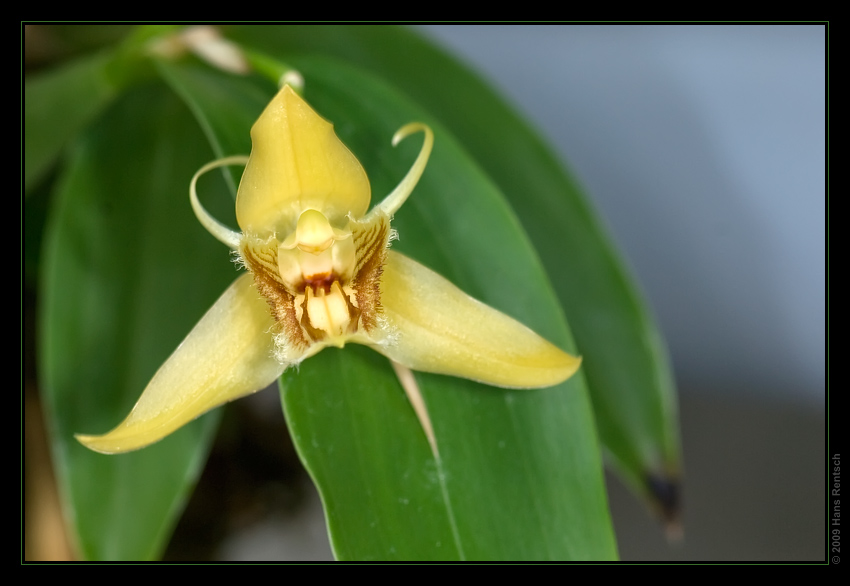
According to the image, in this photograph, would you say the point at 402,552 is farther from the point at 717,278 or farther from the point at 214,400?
the point at 717,278

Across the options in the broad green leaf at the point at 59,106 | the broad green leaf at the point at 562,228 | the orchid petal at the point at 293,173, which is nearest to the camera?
the orchid petal at the point at 293,173

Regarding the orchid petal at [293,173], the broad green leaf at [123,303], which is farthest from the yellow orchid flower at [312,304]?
the broad green leaf at [123,303]

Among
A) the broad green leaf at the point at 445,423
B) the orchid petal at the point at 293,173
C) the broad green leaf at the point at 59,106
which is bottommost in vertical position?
the broad green leaf at the point at 445,423

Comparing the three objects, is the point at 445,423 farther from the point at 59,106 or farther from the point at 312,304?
the point at 59,106

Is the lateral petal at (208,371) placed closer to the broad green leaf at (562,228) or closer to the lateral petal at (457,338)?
the lateral petal at (457,338)

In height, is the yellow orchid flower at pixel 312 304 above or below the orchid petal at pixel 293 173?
below

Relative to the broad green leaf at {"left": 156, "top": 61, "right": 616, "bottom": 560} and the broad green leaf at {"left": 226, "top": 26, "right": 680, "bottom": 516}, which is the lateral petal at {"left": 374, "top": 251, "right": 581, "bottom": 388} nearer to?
the broad green leaf at {"left": 156, "top": 61, "right": 616, "bottom": 560}

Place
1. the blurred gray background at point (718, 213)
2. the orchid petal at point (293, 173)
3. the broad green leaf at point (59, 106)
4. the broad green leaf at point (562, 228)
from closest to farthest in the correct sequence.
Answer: the orchid petal at point (293, 173), the broad green leaf at point (59, 106), the broad green leaf at point (562, 228), the blurred gray background at point (718, 213)

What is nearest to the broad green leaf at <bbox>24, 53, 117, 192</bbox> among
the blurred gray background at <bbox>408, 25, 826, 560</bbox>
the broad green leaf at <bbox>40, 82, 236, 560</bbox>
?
the broad green leaf at <bbox>40, 82, 236, 560</bbox>

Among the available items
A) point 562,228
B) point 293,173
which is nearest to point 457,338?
point 293,173
